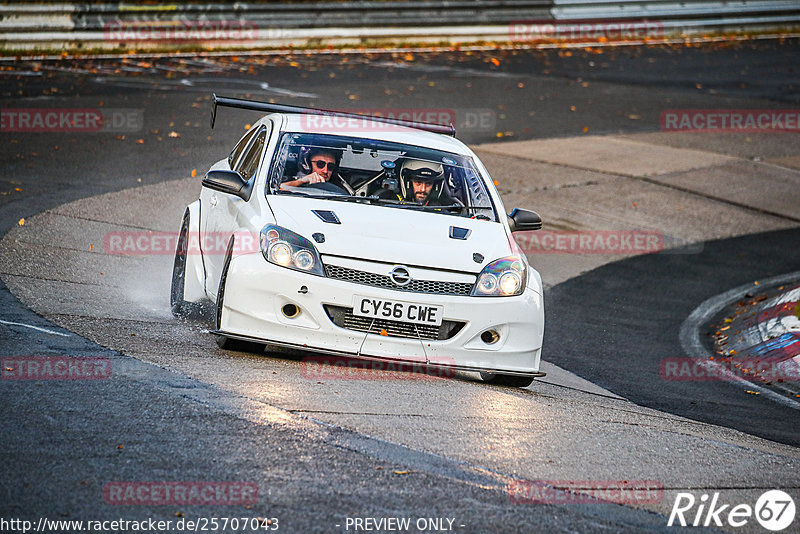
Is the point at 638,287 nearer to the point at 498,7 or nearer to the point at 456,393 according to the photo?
the point at 456,393

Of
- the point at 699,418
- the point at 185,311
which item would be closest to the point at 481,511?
the point at 699,418

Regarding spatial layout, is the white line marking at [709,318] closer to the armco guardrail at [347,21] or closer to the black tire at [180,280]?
the black tire at [180,280]

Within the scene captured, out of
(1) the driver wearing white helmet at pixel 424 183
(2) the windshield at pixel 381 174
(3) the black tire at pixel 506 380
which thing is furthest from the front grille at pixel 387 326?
(1) the driver wearing white helmet at pixel 424 183

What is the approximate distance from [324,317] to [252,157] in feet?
7.13

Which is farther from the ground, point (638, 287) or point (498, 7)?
point (498, 7)

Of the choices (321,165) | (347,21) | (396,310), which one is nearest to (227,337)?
(396,310)

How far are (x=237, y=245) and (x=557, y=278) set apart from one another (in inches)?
226

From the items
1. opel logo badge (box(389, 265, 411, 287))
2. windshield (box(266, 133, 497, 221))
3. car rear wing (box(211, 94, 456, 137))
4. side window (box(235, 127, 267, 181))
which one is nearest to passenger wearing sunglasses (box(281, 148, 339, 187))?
windshield (box(266, 133, 497, 221))

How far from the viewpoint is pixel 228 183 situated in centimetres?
762

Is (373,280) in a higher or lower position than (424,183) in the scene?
lower

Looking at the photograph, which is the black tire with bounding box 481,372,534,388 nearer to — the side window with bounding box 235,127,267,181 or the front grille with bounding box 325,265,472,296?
the front grille with bounding box 325,265,472,296

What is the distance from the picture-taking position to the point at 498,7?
26406 mm

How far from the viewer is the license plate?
6.79m

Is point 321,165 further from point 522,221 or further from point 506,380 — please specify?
point 506,380
